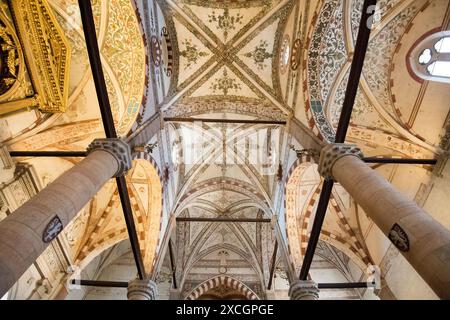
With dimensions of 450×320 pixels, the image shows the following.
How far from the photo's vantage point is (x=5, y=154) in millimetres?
7902

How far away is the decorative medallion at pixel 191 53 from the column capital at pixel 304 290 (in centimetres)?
775

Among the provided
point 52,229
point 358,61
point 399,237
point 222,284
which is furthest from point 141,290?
point 222,284

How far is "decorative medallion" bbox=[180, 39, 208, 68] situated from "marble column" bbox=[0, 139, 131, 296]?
564 centimetres

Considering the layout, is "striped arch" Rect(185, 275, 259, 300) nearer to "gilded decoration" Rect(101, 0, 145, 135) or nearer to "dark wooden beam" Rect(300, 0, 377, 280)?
"dark wooden beam" Rect(300, 0, 377, 280)

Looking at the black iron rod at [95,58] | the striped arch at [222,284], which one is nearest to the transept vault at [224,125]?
the black iron rod at [95,58]

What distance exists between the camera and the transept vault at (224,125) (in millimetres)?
5852

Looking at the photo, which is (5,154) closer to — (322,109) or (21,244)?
(21,244)

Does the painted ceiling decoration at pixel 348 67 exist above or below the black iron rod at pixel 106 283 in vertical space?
above

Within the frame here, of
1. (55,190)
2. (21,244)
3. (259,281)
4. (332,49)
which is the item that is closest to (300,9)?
(332,49)

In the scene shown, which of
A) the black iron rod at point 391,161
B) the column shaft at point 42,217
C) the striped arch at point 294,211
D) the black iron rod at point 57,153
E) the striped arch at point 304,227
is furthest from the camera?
the striped arch at point 304,227

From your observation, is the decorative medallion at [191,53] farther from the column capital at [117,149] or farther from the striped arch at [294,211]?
the column capital at [117,149]

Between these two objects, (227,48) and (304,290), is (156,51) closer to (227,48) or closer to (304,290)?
(227,48)

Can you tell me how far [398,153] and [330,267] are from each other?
844 centimetres

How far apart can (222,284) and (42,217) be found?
12.4 metres
